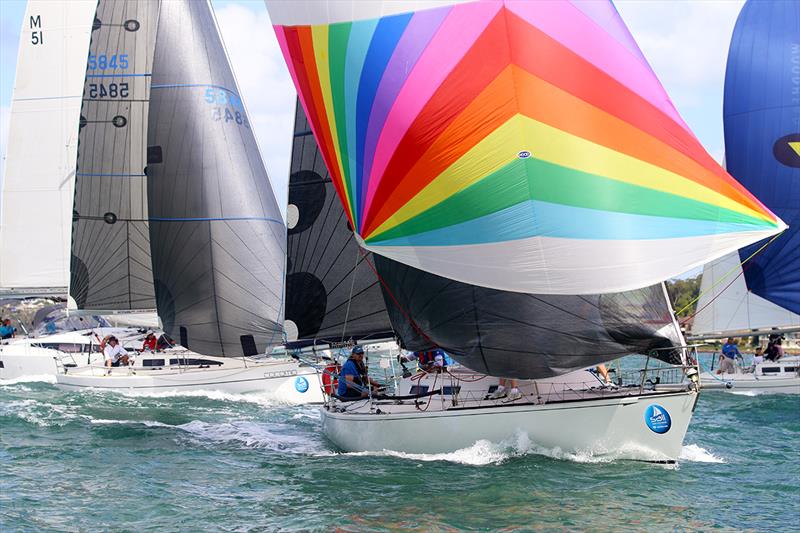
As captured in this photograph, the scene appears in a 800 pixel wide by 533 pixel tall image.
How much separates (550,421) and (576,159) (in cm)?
360

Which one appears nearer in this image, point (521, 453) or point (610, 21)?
point (610, 21)

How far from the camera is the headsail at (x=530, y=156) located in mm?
11930

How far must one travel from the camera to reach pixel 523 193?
39.4 ft

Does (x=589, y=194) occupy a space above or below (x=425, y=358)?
above

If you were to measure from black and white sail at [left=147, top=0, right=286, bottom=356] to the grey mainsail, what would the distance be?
303cm

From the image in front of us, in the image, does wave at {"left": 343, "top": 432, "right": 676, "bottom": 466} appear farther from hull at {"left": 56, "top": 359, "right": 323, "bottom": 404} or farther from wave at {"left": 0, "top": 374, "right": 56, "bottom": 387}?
wave at {"left": 0, "top": 374, "right": 56, "bottom": 387}

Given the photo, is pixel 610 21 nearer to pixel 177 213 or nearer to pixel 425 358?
pixel 425 358

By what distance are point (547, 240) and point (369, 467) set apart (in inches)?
168

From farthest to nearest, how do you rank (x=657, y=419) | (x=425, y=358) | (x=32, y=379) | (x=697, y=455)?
(x=32, y=379) → (x=425, y=358) → (x=697, y=455) → (x=657, y=419)

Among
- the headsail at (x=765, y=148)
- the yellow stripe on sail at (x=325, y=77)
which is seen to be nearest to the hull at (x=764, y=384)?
the headsail at (x=765, y=148)

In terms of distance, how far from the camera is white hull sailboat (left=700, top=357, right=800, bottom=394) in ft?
80.2

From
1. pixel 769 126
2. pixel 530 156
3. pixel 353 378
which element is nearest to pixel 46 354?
pixel 353 378

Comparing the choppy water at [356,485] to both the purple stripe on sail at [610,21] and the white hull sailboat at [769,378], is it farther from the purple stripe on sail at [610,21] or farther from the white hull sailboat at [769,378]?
the white hull sailboat at [769,378]

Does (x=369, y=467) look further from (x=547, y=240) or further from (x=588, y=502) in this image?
(x=547, y=240)
